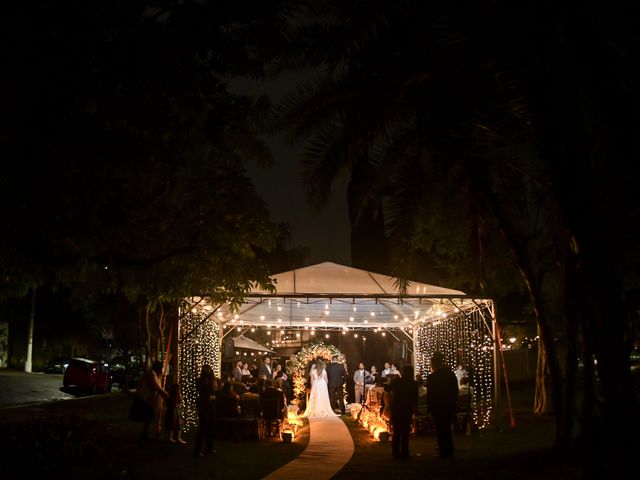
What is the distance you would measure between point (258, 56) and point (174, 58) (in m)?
1.34

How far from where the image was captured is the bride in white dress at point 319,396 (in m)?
21.2

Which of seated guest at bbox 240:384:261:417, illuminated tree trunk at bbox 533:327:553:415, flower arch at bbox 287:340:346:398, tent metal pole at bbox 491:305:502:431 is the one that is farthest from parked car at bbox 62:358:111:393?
tent metal pole at bbox 491:305:502:431

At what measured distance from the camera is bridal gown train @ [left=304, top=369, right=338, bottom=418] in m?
21.2

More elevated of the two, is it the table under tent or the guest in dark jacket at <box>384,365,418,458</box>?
the table under tent

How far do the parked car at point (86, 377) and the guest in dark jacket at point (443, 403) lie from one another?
21.1m

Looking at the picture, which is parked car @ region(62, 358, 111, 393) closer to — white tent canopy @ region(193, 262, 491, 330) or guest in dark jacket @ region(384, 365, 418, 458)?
white tent canopy @ region(193, 262, 491, 330)

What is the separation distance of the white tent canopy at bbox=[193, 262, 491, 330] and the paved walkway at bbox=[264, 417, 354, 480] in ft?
10.5

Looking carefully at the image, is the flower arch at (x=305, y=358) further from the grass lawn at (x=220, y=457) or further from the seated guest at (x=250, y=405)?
the grass lawn at (x=220, y=457)

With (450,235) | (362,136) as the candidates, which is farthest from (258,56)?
(450,235)

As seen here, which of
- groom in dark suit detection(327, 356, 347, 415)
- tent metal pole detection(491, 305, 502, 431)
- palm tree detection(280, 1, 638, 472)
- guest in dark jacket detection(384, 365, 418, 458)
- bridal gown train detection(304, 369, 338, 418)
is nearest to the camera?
palm tree detection(280, 1, 638, 472)

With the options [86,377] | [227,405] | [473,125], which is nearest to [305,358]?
[227,405]

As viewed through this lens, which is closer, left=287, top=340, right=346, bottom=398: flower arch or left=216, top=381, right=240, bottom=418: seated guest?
left=216, top=381, right=240, bottom=418: seated guest

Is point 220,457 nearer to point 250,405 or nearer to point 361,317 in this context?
point 250,405

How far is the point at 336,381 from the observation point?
23109 mm
